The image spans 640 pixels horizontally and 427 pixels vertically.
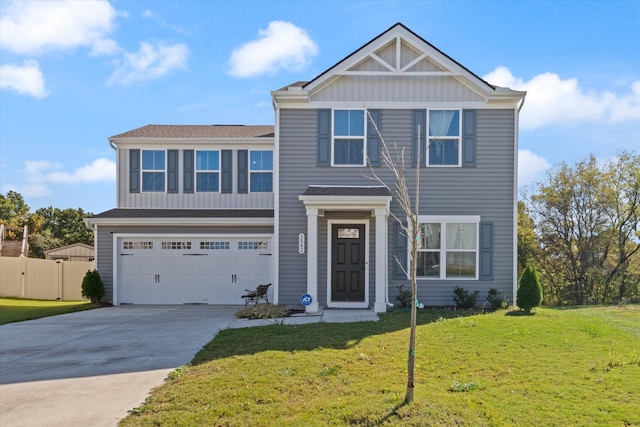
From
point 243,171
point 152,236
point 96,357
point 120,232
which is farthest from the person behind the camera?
point 243,171

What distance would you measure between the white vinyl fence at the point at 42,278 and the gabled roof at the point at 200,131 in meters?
6.16

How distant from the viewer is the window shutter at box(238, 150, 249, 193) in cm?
1644

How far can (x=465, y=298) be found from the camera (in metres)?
12.7

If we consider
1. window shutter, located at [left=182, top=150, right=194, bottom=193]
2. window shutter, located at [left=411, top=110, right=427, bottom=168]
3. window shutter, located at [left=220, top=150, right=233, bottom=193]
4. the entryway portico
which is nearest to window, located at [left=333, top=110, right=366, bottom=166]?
the entryway portico

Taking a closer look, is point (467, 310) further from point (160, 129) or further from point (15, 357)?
point (160, 129)

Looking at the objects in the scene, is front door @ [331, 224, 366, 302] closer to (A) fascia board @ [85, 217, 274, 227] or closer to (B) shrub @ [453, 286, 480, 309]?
(B) shrub @ [453, 286, 480, 309]

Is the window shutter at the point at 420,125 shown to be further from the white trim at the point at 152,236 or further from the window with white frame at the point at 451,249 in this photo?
the white trim at the point at 152,236

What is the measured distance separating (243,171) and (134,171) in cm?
351

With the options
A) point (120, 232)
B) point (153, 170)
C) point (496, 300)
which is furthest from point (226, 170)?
point (496, 300)

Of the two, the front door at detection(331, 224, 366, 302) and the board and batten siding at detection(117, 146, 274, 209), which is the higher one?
the board and batten siding at detection(117, 146, 274, 209)

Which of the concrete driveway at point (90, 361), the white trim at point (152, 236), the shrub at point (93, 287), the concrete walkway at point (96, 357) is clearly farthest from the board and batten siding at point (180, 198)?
the concrete driveway at point (90, 361)

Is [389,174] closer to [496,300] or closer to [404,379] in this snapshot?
[496,300]

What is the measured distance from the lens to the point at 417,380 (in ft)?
20.3

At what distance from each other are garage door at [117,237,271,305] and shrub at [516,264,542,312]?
7126mm
